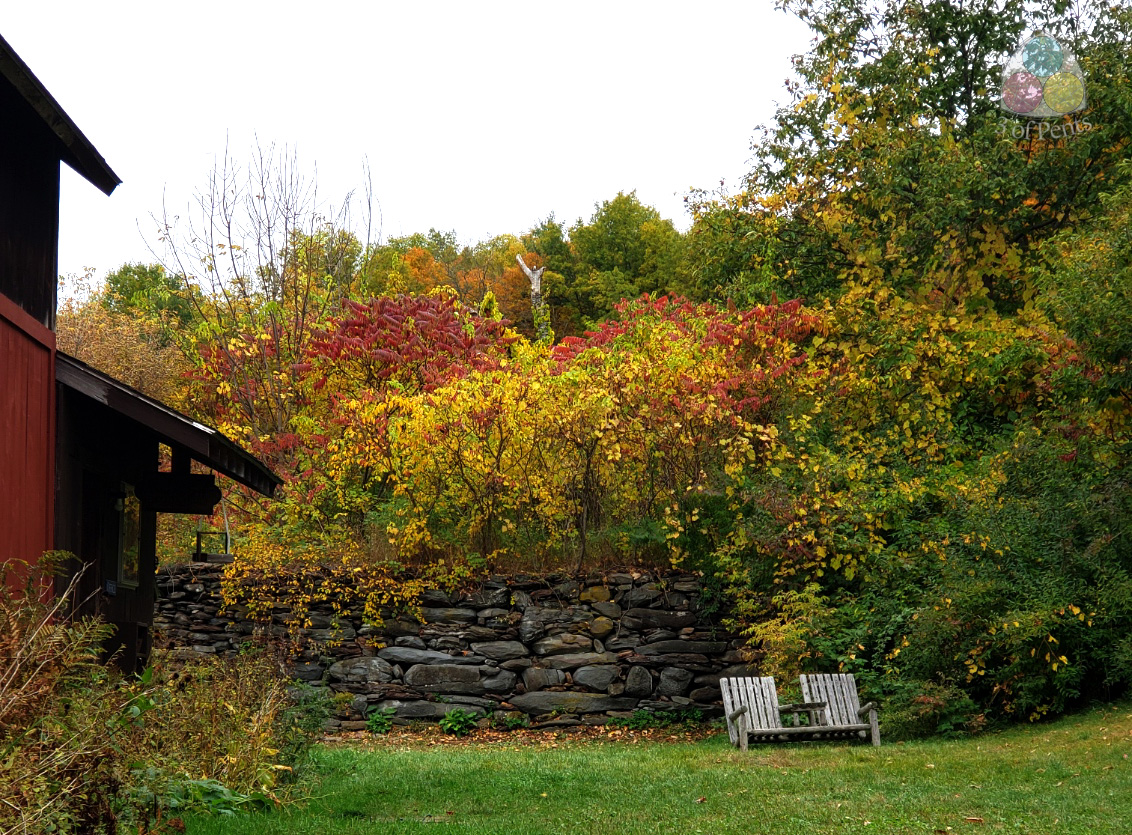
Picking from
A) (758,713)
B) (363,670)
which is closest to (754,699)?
(758,713)

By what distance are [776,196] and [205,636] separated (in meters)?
11.2

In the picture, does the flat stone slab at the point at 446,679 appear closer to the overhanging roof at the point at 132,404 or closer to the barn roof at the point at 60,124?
the overhanging roof at the point at 132,404

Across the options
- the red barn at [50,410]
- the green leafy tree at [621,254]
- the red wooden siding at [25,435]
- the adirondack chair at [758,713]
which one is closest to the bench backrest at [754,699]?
the adirondack chair at [758,713]

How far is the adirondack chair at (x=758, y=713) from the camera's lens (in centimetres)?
1166

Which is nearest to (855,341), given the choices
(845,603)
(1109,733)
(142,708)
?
(845,603)

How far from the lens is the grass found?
714 centimetres

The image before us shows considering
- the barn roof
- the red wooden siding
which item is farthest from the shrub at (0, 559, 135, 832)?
the barn roof

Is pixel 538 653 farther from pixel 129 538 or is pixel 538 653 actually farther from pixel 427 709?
pixel 129 538

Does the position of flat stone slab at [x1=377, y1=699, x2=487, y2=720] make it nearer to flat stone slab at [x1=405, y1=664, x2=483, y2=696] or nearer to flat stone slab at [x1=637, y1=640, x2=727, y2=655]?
flat stone slab at [x1=405, y1=664, x2=483, y2=696]

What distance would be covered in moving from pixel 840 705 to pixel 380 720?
19.1 feet

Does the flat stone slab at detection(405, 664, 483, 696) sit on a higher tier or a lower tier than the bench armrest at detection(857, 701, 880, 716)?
higher

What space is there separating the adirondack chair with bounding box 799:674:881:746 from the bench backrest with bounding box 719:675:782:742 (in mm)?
360

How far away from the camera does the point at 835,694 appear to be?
1216cm

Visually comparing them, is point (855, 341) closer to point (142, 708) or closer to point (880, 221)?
point (880, 221)
